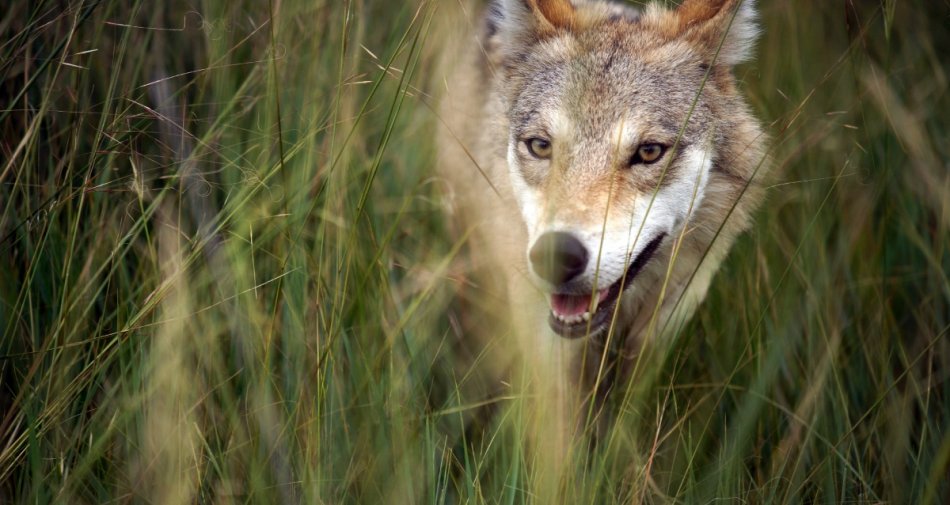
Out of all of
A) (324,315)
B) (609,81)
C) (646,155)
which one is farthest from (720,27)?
(324,315)

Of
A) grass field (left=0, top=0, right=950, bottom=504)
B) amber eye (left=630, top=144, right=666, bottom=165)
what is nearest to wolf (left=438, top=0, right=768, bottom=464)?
amber eye (left=630, top=144, right=666, bottom=165)

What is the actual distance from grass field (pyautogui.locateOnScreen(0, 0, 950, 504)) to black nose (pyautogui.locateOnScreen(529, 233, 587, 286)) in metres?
0.36

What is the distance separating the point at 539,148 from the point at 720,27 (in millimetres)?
915

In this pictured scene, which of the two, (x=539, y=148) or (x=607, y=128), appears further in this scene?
(x=539, y=148)

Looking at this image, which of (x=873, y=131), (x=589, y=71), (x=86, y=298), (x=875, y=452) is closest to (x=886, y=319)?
(x=875, y=452)

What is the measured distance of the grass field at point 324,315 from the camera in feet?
7.64

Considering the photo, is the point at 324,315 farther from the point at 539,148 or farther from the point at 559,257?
the point at 539,148

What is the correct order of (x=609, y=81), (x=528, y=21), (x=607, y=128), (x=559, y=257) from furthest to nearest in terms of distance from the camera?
(x=528, y=21) < (x=609, y=81) < (x=607, y=128) < (x=559, y=257)

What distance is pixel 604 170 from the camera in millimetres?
3000

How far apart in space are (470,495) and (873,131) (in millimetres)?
2490

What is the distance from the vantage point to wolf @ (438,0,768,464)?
280cm

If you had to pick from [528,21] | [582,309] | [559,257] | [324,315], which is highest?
[528,21]

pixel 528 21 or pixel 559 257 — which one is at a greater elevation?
pixel 528 21

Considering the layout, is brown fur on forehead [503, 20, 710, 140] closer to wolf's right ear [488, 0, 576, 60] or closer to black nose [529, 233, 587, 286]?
wolf's right ear [488, 0, 576, 60]
